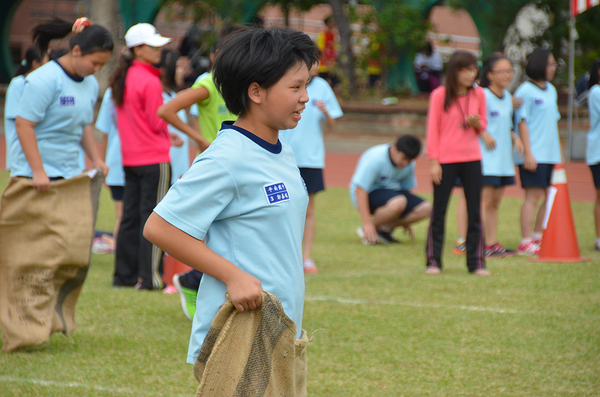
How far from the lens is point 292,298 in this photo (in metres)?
2.01

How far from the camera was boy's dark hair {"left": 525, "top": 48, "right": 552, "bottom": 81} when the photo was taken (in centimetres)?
673

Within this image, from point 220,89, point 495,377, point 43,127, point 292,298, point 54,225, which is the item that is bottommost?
point 495,377

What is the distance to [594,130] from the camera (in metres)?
6.82

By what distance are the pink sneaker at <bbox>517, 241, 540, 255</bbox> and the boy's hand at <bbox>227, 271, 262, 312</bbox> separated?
535 centimetres

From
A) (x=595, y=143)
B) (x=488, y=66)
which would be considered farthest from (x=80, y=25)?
(x=595, y=143)

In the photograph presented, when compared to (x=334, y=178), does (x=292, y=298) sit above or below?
above

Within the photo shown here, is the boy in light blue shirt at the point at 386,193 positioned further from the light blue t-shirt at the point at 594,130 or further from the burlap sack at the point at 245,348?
the burlap sack at the point at 245,348

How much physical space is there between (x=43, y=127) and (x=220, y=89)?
2.31m

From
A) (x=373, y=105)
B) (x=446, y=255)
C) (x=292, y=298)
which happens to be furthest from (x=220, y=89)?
(x=373, y=105)

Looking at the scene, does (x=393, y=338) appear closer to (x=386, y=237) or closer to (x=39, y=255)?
(x=39, y=255)

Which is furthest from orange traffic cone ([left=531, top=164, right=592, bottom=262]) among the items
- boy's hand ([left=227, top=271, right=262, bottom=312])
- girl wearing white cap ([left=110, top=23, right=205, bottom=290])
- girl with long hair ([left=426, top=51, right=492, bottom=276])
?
boy's hand ([left=227, top=271, right=262, bottom=312])

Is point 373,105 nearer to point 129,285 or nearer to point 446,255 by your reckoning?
point 446,255

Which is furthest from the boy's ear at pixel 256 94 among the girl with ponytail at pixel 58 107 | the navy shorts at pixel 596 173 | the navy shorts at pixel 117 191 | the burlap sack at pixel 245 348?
the navy shorts at pixel 596 173

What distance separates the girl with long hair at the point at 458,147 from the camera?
5.57m
